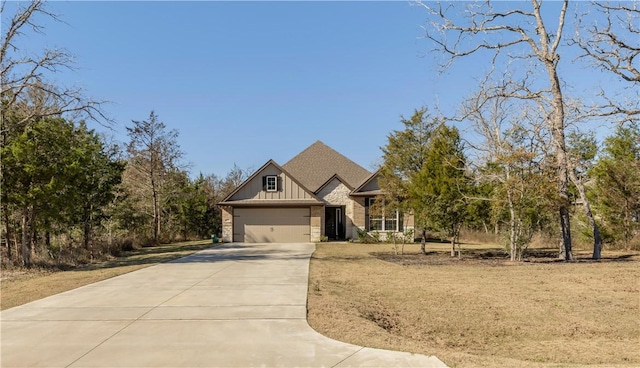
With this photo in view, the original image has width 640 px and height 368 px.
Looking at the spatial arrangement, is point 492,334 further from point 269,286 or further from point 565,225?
point 565,225

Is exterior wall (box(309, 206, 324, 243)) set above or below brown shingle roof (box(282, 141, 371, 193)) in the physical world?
below

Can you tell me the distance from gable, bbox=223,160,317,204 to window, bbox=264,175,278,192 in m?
0.12

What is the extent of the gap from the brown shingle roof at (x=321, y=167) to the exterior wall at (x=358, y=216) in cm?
240

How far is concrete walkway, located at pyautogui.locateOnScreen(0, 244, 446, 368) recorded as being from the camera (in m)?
4.81

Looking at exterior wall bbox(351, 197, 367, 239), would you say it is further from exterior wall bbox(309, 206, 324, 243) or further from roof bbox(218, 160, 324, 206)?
roof bbox(218, 160, 324, 206)

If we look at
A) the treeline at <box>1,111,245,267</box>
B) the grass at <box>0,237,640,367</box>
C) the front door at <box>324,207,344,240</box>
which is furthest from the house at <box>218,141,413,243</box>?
the grass at <box>0,237,640,367</box>

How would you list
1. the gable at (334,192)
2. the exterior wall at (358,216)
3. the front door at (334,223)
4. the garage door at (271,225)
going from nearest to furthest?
the garage door at (271,225) < the exterior wall at (358,216) < the gable at (334,192) < the front door at (334,223)

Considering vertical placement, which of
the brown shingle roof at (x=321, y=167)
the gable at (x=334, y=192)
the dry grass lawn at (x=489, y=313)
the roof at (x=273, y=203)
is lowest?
the dry grass lawn at (x=489, y=313)

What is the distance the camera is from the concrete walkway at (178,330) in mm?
4812

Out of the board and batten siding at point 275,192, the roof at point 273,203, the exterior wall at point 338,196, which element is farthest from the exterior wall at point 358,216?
the board and batten siding at point 275,192

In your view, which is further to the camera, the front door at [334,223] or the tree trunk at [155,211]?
the tree trunk at [155,211]

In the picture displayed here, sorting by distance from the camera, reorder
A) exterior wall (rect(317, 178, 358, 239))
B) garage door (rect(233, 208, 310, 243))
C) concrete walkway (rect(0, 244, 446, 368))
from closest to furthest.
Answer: concrete walkway (rect(0, 244, 446, 368)) < garage door (rect(233, 208, 310, 243)) < exterior wall (rect(317, 178, 358, 239))

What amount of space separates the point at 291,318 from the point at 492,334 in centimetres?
317

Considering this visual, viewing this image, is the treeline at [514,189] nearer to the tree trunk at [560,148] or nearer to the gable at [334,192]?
the tree trunk at [560,148]
